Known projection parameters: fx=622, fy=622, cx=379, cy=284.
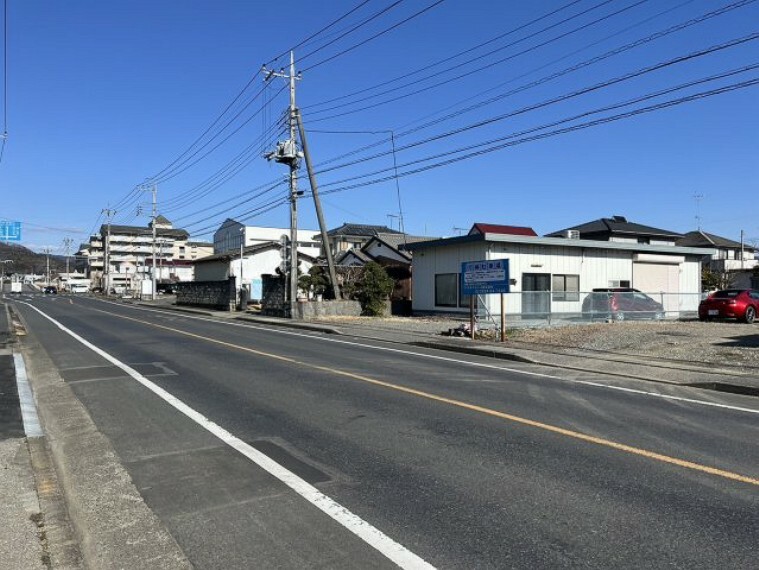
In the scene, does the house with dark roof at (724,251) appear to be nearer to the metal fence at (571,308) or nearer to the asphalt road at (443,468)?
the metal fence at (571,308)

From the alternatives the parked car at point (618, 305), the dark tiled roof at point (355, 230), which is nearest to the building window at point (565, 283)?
the parked car at point (618, 305)

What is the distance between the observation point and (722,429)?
795 centimetres

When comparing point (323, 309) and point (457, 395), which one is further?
point (323, 309)

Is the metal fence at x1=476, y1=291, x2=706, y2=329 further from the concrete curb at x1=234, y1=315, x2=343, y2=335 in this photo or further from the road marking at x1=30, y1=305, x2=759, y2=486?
the road marking at x1=30, y1=305, x2=759, y2=486

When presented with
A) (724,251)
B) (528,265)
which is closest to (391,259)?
(528,265)

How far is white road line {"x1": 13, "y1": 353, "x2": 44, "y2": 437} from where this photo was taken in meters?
7.53

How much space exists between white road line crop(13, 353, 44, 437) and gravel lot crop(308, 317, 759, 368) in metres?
13.4

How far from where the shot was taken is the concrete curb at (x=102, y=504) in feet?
13.5

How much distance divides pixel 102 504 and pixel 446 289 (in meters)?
27.4

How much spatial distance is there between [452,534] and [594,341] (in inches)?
648

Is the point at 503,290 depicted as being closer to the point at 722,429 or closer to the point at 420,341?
the point at 420,341

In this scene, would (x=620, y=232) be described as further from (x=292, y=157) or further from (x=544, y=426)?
(x=544, y=426)

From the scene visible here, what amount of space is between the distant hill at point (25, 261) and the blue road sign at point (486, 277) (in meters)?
139

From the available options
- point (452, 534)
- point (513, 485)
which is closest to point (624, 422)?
Answer: point (513, 485)
